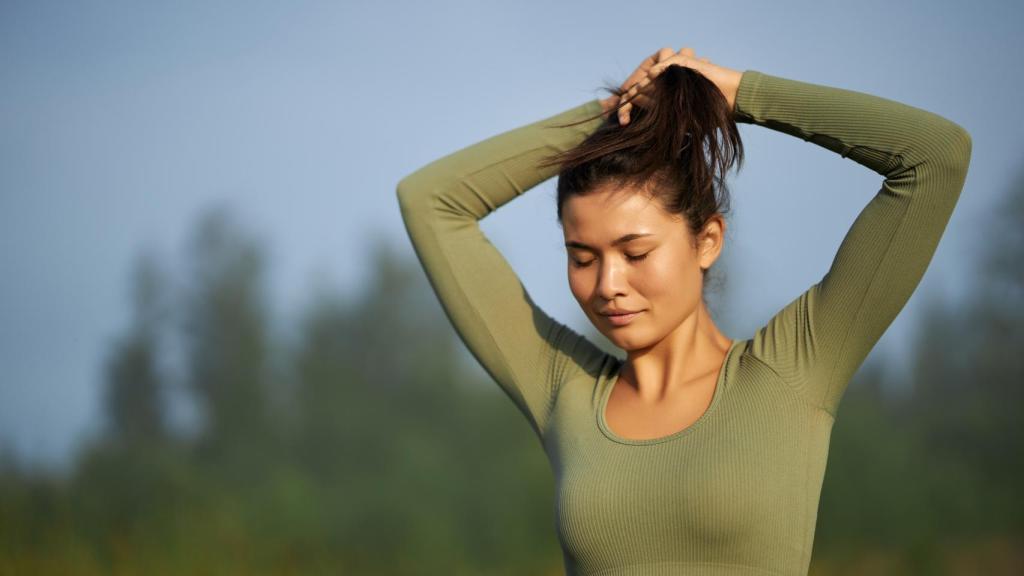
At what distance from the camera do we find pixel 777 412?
1384mm

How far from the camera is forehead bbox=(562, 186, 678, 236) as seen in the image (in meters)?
1.43

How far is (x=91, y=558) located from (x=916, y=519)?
323 cm

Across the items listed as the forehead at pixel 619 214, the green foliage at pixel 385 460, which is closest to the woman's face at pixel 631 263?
the forehead at pixel 619 214

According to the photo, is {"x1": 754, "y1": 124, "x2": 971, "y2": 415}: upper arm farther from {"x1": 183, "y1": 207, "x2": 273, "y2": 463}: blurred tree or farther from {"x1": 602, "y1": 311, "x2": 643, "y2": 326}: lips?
{"x1": 183, "y1": 207, "x2": 273, "y2": 463}: blurred tree

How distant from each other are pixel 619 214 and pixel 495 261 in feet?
1.01

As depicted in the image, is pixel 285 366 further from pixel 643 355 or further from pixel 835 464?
pixel 643 355

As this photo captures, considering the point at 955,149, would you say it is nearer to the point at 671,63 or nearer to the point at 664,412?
the point at 671,63

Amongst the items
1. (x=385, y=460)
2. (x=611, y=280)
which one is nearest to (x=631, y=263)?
(x=611, y=280)

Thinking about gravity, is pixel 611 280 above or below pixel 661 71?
below

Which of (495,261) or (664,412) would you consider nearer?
(664,412)

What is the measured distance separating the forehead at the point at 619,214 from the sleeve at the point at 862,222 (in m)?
0.20

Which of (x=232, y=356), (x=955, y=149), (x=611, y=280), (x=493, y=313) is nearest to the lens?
(x=955, y=149)

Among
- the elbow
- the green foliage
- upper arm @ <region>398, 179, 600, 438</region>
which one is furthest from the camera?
the green foliage

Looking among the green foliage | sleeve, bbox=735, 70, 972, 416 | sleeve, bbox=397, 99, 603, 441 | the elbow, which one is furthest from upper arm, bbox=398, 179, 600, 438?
the green foliage
